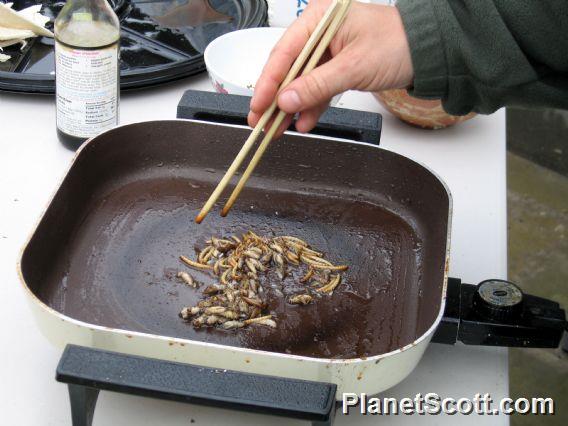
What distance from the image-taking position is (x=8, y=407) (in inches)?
38.6

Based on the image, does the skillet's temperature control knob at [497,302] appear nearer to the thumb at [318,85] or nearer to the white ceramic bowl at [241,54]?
the thumb at [318,85]

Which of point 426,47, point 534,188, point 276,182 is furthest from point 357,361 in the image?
point 534,188

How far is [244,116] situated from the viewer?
4.29 feet

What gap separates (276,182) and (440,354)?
0.41 m

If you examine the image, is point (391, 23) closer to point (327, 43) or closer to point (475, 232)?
point (327, 43)

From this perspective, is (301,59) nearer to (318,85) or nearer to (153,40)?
(318,85)

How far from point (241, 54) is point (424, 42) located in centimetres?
65

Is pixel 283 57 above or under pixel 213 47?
above

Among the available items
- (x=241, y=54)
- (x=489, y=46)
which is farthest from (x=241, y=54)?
(x=489, y=46)

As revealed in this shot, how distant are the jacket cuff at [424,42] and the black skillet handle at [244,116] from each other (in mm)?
291

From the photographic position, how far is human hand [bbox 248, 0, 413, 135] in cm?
101

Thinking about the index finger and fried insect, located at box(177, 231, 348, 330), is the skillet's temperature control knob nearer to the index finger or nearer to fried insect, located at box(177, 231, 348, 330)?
fried insect, located at box(177, 231, 348, 330)

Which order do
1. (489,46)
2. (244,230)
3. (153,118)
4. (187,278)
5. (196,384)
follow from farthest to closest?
(153,118), (244,230), (187,278), (489,46), (196,384)

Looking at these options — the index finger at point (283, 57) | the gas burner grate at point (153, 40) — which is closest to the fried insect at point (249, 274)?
the index finger at point (283, 57)
